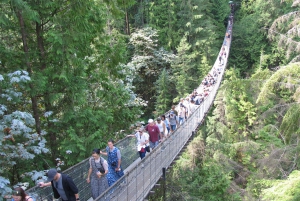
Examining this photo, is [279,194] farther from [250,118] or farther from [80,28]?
[250,118]

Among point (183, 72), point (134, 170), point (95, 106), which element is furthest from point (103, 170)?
point (183, 72)

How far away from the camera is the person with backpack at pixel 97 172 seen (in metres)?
3.95

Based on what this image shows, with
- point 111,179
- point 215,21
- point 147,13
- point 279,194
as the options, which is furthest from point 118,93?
point 215,21

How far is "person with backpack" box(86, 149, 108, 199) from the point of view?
395 centimetres

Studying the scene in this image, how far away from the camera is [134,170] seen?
18.4ft

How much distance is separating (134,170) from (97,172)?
173 cm

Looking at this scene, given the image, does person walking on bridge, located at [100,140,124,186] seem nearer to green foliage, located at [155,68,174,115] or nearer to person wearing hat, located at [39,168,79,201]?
person wearing hat, located at [39,168,79,201]

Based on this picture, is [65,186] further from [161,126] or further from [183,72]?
[183,72]

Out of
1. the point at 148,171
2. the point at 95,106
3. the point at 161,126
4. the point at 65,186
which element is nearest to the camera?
the point at 65,186

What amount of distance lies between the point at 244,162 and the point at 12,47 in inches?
376

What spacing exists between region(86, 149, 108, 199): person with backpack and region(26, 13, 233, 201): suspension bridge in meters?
0.19

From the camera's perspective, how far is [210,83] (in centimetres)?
1433

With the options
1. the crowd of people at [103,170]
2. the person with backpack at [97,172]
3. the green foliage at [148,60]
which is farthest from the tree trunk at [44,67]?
the green foliage at [148,60]

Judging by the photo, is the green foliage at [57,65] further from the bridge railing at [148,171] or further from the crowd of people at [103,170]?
the bridge railing at [148,171]
